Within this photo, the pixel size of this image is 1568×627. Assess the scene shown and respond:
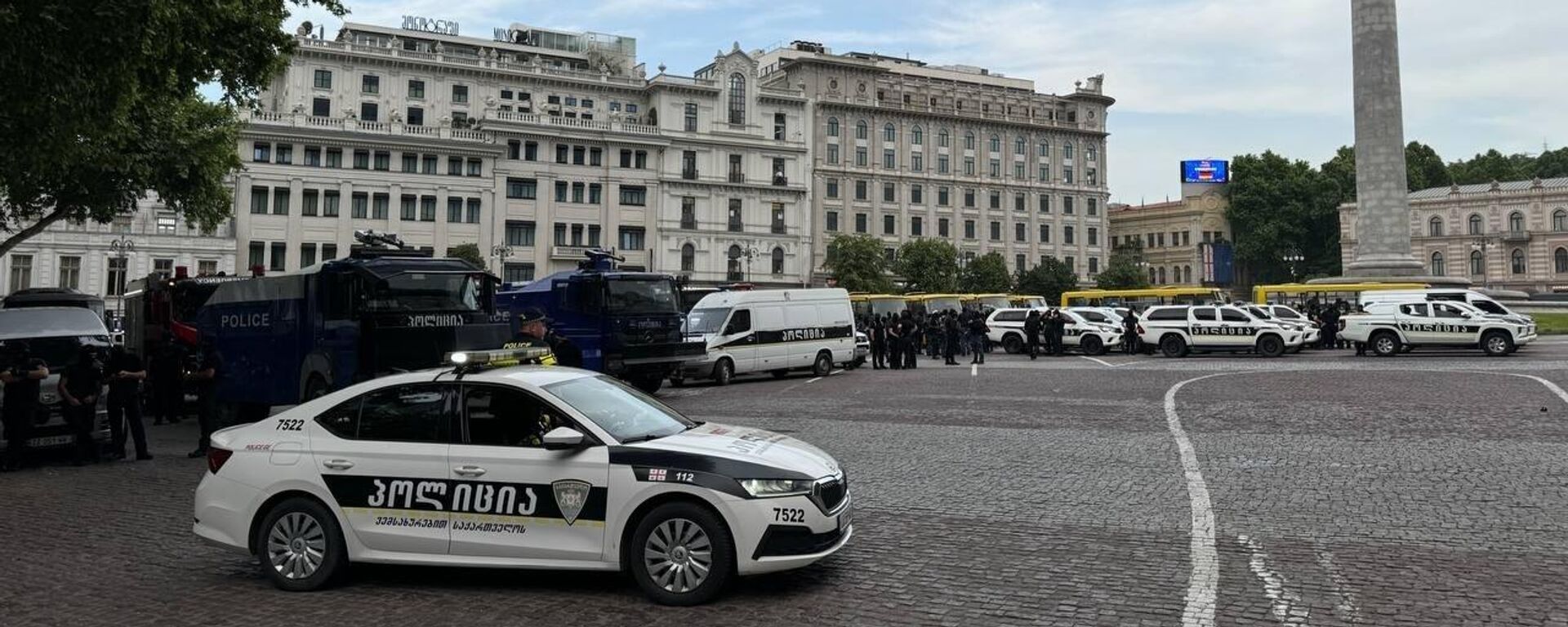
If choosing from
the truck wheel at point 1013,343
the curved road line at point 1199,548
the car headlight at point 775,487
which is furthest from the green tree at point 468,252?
the car headlight at point 775,487

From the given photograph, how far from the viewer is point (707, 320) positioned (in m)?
27.1

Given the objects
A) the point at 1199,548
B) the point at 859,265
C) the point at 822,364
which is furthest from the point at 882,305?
the point at 1199,548

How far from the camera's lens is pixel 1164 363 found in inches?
1150

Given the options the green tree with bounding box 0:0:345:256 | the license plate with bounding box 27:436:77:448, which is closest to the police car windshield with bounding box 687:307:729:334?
the green tree with bounding box 0:0:345:256

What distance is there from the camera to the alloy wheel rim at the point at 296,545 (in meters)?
6.91

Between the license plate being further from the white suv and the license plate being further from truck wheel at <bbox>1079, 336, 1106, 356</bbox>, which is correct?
truck wheel at <bbox>1079, 336, 1106, 356</bbox>

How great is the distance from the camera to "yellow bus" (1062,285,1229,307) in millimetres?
47875

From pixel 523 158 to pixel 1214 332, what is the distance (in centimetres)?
4940

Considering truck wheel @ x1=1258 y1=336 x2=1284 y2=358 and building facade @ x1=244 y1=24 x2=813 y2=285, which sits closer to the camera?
truck wheel @ x1=1258 y1=336 x2=1284 y2=358

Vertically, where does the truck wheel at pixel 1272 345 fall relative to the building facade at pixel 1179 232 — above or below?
below

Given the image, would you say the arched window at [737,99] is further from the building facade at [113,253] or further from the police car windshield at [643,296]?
the police car windshield at [643,296]

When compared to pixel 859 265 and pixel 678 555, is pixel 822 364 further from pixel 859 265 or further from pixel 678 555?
pixel 859 265

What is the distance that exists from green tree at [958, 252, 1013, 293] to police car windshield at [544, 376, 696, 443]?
71.8 m

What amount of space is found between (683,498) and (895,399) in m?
14.3
